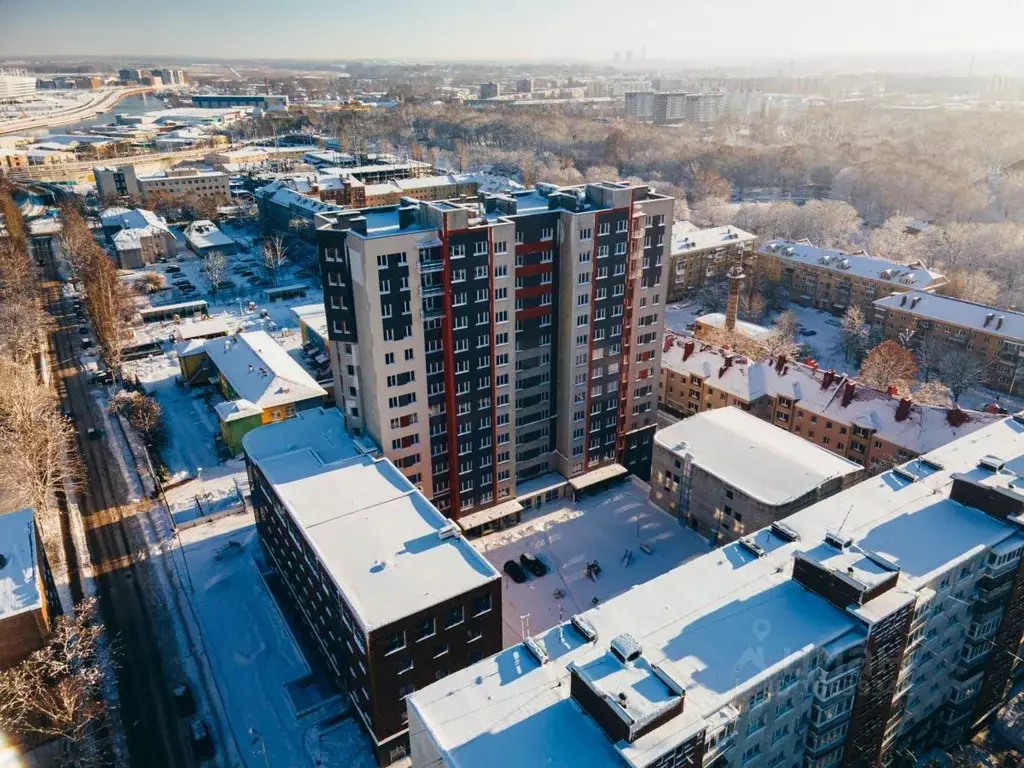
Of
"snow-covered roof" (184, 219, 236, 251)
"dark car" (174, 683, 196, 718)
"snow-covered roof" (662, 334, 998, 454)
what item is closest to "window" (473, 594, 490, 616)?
"dark car" (174, 683, 196, 718)

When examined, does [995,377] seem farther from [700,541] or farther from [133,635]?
[133,635]

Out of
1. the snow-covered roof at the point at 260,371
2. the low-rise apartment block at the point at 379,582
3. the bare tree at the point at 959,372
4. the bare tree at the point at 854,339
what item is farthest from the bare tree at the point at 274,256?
the bare tree at the point at 959,372

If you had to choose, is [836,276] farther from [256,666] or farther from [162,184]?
[162,184]

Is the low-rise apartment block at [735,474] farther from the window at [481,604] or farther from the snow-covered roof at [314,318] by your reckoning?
the snow-covered roof at [314,318]

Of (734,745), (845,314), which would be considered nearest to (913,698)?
(734,745)

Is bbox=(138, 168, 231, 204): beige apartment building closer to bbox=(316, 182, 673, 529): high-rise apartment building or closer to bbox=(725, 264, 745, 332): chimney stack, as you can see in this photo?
bbox=(725, 264, 745, 332): chimney stack

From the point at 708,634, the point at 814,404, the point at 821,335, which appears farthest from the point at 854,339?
the point at 708,634
